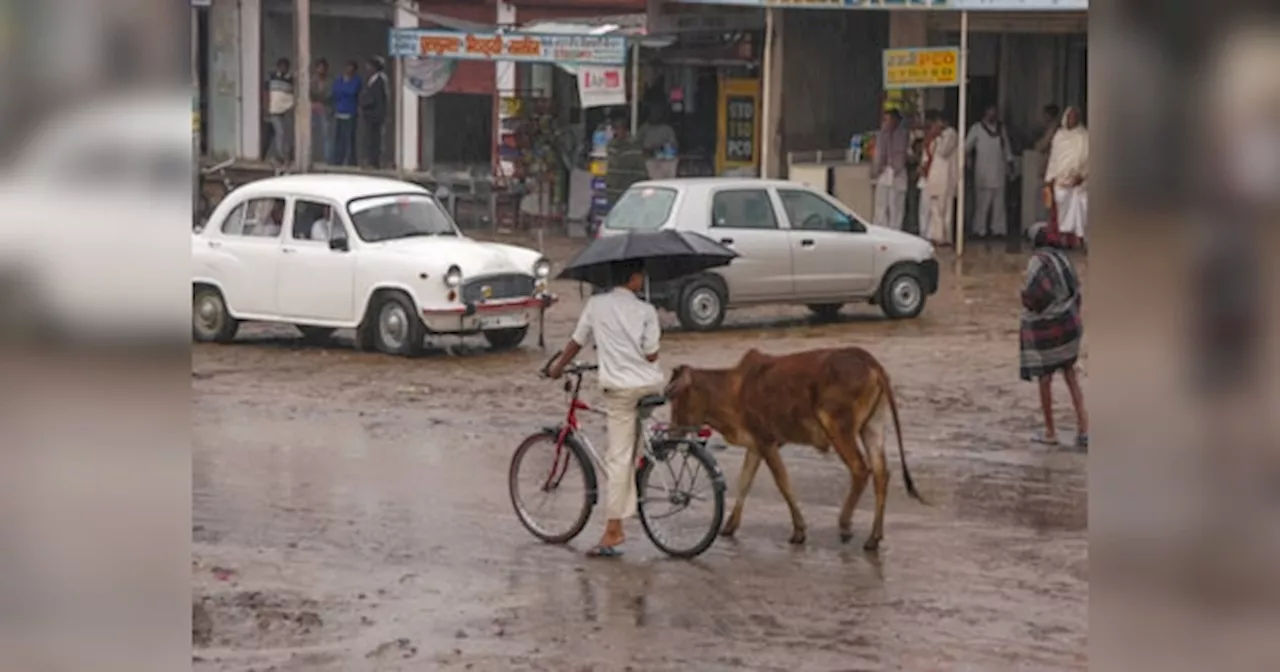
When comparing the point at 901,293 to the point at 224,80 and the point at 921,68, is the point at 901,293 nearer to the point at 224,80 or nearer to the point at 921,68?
the point at 921,68

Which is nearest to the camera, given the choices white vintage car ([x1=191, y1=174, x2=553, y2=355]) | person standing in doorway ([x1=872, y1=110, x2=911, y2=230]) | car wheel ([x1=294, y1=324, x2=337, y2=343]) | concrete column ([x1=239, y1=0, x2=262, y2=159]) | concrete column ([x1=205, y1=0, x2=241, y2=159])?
white vintage car ([x1=191, y1=174, x2=553, y2=355])

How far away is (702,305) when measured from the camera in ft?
59.6

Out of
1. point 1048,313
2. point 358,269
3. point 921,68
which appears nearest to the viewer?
point 1048,313

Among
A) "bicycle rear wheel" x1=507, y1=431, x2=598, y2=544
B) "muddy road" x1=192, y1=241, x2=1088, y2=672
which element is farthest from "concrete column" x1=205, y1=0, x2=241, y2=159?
"bicycle rear wheel" x1=507, y1=431, x2=598, y2=544

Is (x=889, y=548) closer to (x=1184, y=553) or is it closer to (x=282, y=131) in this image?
(x=1184, y=553)

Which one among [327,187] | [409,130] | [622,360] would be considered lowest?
[622,360]

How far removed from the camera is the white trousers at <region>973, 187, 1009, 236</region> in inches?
1025

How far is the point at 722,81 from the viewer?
90.8 feet

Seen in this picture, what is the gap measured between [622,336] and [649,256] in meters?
0.43

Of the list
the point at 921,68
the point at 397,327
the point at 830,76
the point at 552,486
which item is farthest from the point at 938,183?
the point at 552,486

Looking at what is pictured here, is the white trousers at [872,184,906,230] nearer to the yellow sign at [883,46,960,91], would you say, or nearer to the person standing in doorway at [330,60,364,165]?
the yellow sign at [883,46,960,91]

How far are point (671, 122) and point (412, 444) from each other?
15697 millimetres

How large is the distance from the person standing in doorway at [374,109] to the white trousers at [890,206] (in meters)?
7.36

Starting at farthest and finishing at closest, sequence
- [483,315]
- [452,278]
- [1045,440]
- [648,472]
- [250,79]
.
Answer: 1. [250,79]
2. [483,315]
3. [452,278]
4. [1045,440]
5. [648,472]
